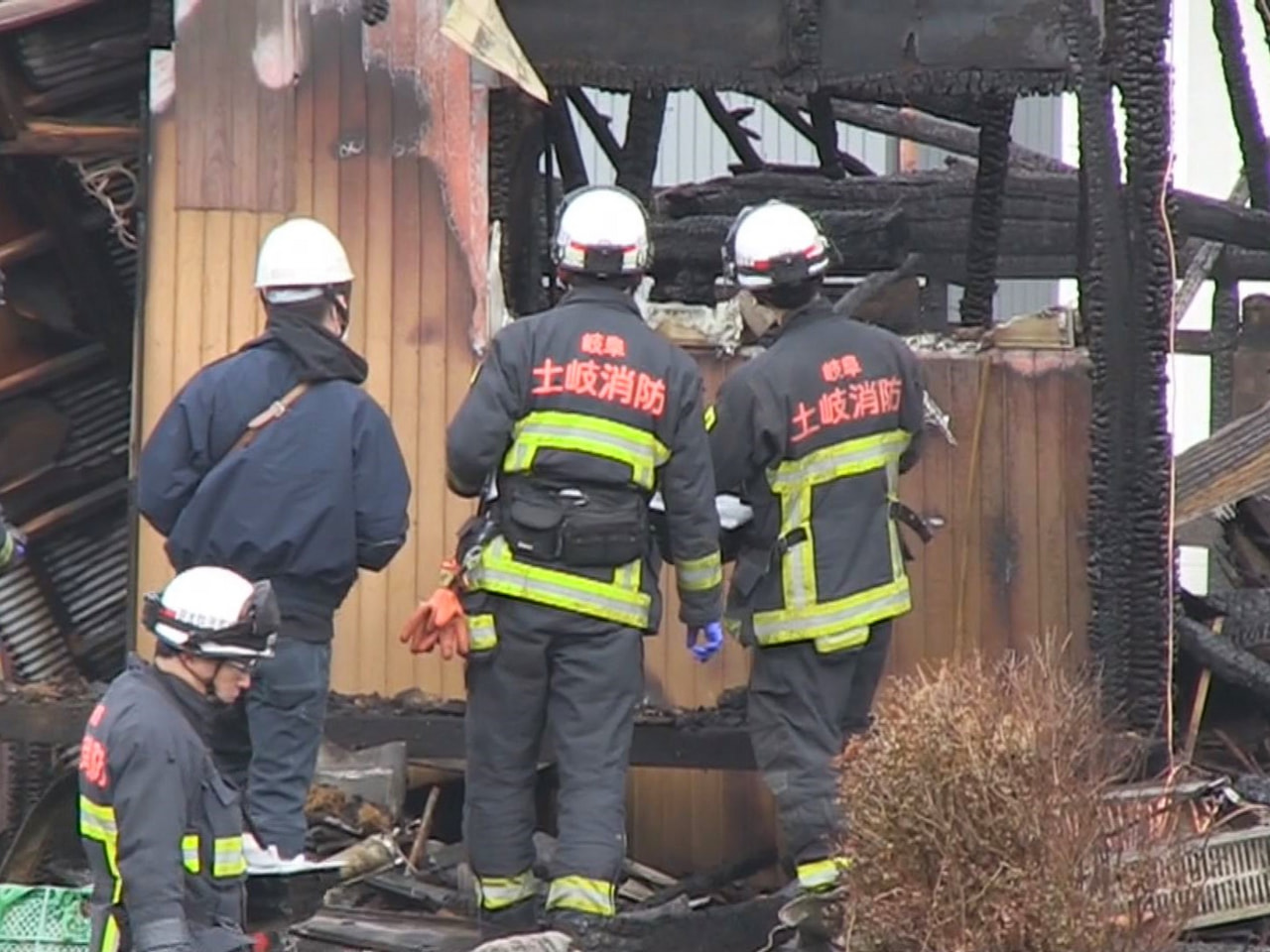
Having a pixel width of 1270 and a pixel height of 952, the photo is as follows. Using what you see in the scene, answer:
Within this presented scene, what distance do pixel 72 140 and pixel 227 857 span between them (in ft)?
13.7

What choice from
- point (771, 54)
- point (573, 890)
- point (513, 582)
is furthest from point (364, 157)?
point (573, 890)

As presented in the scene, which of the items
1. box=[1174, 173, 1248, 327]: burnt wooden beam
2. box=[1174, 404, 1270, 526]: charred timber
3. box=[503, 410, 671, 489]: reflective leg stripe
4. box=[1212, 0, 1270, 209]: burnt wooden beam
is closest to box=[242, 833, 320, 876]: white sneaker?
box=[503, 410, 671, 489]: reflective leg stripe

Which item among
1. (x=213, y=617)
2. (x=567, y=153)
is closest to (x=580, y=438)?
(x=213, y=617)

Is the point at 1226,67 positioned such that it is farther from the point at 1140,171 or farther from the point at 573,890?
the point at 573,890

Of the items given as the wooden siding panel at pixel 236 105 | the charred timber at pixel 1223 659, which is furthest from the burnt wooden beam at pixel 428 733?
the wooden siding panel at pixel 236 105

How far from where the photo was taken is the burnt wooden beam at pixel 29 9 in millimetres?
10484

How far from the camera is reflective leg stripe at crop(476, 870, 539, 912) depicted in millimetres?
8688

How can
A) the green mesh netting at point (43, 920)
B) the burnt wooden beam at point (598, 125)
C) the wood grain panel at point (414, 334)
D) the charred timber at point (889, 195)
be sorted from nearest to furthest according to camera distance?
1. the green mesh netting at point (43, 920)
2. the wood grain panel at point (414, 334)
3. the burnt wooden beam at point (598, 125)
4. the charred timber at point (889, 195)

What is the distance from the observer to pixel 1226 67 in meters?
12.1

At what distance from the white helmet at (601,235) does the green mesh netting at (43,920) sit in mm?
2314

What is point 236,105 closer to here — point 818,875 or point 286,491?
point 286,491

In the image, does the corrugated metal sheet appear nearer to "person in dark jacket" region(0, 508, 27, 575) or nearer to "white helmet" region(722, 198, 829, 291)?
"white helmet" region(722, 198, 829, 291)

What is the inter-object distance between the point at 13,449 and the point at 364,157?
2.30m

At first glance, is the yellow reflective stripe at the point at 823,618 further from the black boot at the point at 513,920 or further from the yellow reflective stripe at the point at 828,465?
the black boot at the point at 513,920
